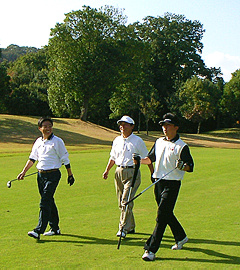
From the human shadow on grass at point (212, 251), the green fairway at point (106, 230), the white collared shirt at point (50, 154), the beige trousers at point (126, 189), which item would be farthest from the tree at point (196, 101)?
the human shadow on grass at point (212, 251)

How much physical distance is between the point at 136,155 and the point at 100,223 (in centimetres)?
175

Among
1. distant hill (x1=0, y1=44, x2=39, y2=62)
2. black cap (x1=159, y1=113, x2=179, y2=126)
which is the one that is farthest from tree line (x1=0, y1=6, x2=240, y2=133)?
distant hill (x1=0, y1=44, x2=39, y2=62)

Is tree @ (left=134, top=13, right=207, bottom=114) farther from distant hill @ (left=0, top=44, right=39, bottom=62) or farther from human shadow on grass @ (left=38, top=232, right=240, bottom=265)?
distant hill @ (left=0, top=44, right=39, bottom=62)

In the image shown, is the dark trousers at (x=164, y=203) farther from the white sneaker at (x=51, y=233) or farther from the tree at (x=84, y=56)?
the tree at (x=84, y=56)

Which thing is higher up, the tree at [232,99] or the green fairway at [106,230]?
the tree at [232,99]

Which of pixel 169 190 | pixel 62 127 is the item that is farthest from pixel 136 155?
pixel 62 127

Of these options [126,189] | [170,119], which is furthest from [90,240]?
[170,119]

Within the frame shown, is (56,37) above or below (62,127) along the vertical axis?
above

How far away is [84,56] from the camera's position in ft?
153

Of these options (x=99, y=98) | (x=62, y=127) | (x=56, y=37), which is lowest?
(x=62, y=127)

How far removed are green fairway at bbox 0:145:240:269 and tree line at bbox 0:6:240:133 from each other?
1379 inches

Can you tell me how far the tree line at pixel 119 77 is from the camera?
4688 centimetres

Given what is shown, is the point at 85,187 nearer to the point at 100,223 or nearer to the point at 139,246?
the point at 100,223

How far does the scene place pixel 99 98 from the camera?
160 ft
